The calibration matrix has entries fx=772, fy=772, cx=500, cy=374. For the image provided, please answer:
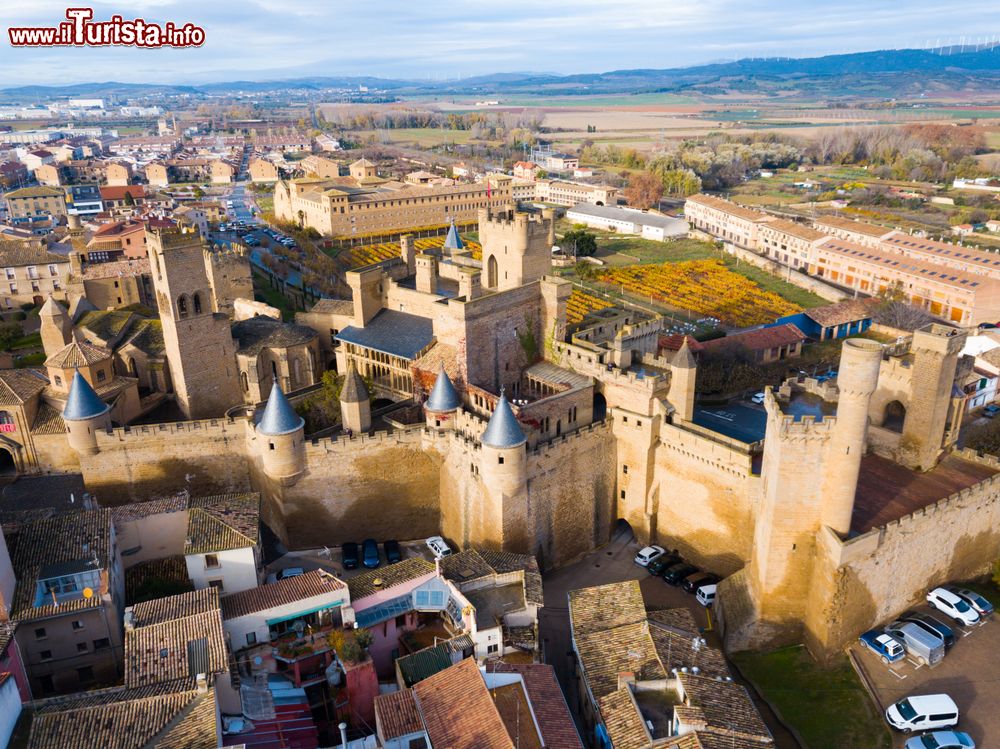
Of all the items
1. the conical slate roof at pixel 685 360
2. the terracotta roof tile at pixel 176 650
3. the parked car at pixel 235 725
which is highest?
the conical slate roof at pixel 685 360

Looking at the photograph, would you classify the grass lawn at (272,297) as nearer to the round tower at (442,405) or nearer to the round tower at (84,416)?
the round tower at (84,416)

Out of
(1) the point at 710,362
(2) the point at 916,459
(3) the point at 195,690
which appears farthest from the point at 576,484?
(1) the point at 710,362

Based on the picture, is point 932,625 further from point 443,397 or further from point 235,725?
point 235,725

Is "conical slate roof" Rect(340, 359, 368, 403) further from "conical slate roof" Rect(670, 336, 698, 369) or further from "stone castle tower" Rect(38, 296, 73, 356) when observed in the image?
"stone castle tower" Rect(38, 296, 73, 356)

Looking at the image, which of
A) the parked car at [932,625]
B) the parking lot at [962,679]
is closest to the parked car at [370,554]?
the parking lot at [962,679]

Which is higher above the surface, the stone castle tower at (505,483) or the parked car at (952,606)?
the stone castle tower at (505,483)

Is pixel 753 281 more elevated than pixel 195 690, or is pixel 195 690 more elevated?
pixel 195 690

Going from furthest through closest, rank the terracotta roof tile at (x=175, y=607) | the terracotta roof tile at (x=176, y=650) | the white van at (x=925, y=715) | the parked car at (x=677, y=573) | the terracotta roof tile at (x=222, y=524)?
the parked car at (x=677, y=573)
the terracotta roof tile at (x=222, y=524)
the white van at (x=925, y=715)
the terracotta roof tile at (x=175, y=607)
the terracotta roof tile at (x=176, y=650)

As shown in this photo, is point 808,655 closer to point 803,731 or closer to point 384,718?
point 803,731
